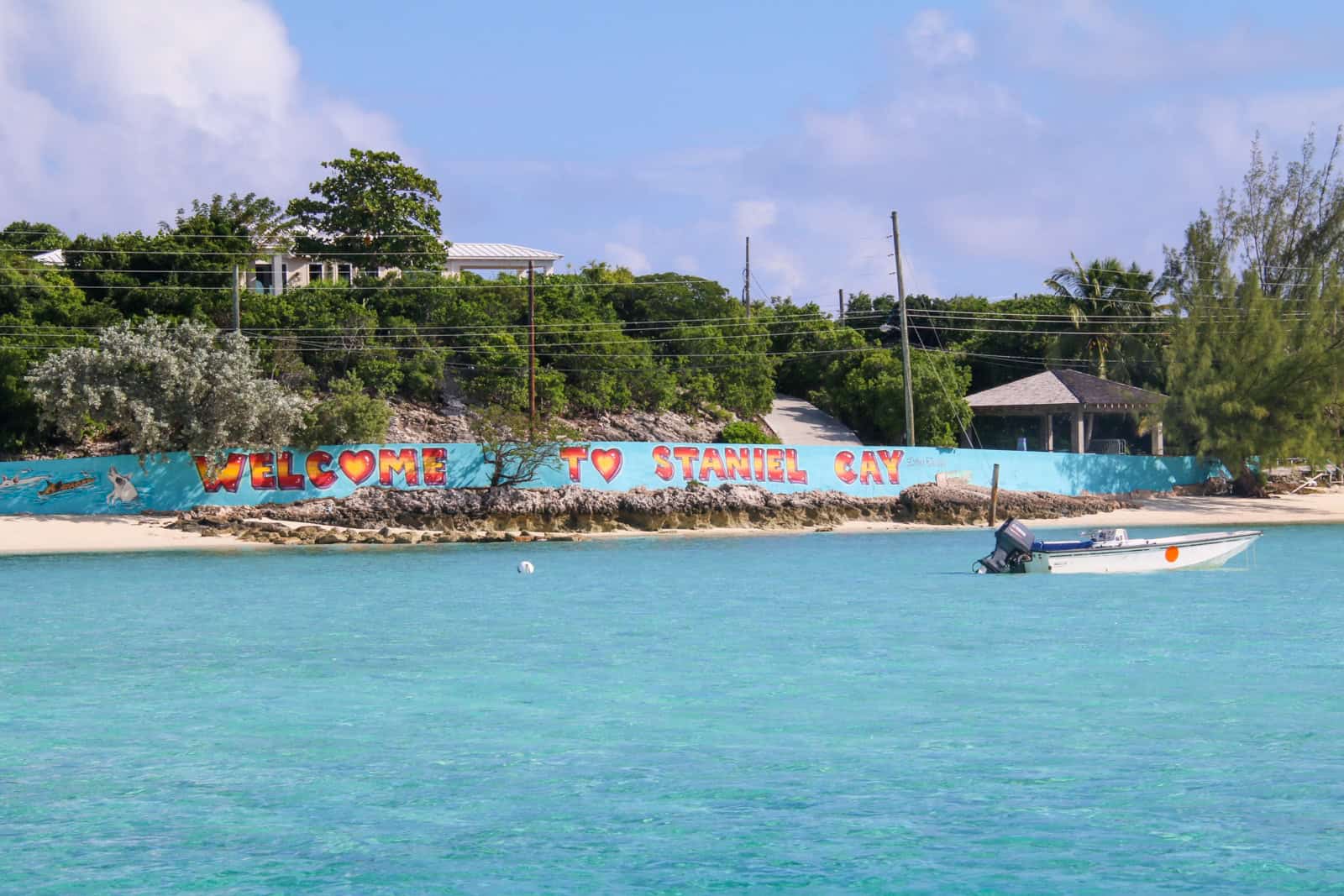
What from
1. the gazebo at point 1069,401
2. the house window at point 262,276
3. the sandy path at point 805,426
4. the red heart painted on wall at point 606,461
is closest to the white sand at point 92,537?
the red heart painted on wall at point 606,461

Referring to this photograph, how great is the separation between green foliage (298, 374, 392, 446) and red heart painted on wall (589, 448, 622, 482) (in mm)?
8112

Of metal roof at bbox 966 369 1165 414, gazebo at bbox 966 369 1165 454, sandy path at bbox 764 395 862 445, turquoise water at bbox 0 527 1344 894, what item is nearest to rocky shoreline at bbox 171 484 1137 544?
gazebo at bbox 966 369 1165 454

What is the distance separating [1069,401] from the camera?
62.8m

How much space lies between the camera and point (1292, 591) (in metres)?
33.2

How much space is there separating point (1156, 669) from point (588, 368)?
43.9 metres

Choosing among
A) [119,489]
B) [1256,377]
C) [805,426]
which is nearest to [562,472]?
[119,489]

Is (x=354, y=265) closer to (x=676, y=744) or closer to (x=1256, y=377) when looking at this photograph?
(x=1256, y=377)

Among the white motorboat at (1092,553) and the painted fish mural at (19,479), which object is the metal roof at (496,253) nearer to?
the painted fish mural at (19,479)

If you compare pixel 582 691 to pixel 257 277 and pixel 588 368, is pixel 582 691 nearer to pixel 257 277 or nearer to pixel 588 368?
pixel 588 368

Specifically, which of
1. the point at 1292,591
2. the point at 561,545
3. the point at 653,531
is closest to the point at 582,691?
the point at 1292,591

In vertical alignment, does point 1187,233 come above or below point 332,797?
above

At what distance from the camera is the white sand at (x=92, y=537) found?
4609 centimetres

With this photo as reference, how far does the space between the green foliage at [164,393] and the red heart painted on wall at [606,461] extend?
11.2 m

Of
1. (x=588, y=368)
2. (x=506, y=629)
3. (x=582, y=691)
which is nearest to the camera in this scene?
(x=582, y=691)
